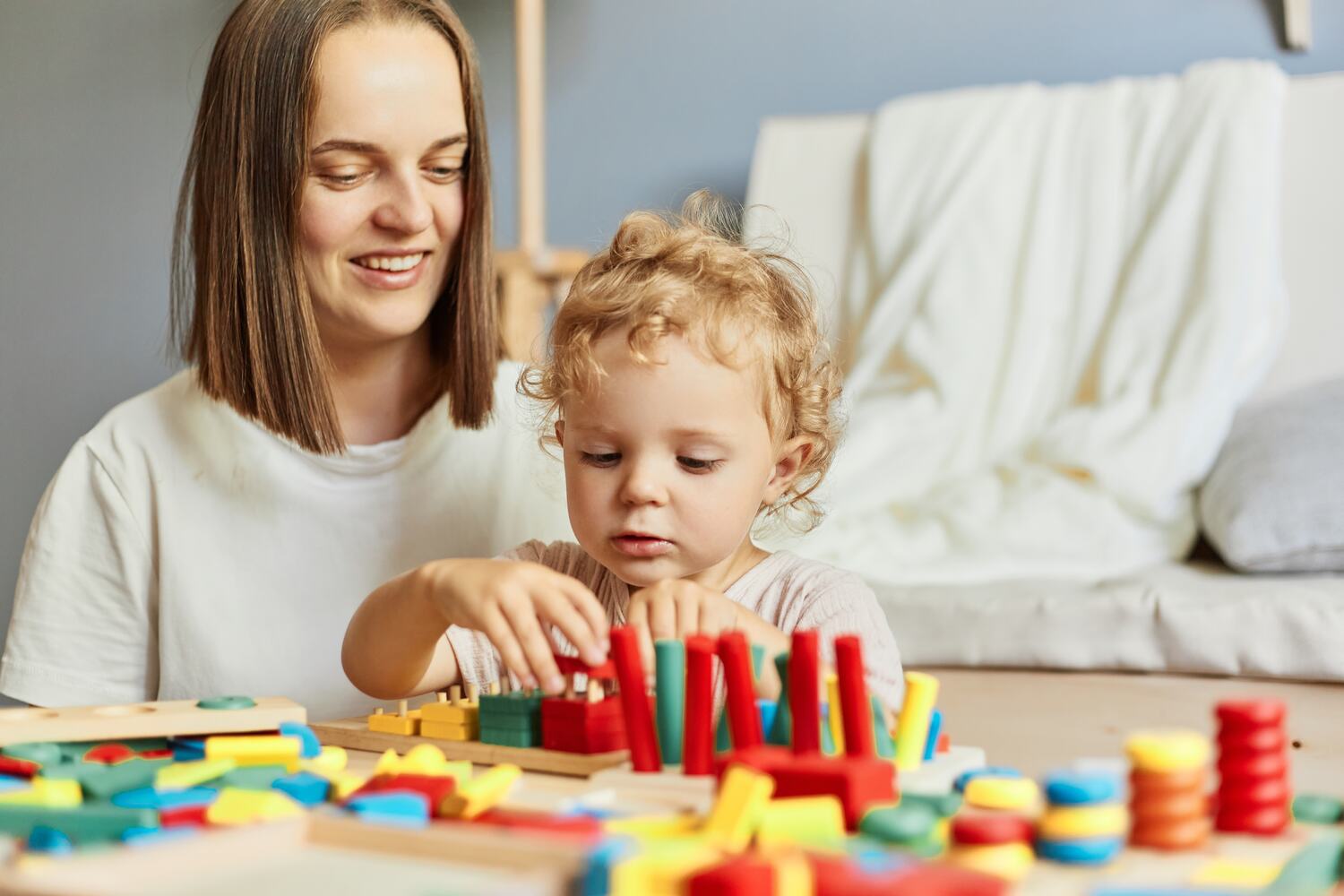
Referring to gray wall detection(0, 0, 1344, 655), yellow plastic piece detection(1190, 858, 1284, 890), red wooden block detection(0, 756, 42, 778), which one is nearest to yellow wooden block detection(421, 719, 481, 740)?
red wooden block detection(0, 756, 42, 778)

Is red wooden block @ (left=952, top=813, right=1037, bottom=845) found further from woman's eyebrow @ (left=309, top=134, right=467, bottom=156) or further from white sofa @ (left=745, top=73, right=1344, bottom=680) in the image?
white sofa @ (left=745, top=73, right=1344, bottom=680)

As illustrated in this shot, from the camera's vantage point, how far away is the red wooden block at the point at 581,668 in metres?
0.75

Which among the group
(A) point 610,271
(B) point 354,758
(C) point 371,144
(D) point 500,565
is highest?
(C) point 371,144

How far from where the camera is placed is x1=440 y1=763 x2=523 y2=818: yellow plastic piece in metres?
0.57

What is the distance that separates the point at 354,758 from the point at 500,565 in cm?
14

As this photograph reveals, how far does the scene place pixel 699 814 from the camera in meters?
0.58

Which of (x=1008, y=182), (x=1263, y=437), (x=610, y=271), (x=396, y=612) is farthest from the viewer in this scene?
(x=1008, y=182)

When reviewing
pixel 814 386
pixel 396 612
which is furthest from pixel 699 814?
pixel 814 386

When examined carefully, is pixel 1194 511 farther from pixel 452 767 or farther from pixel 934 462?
pixel 452 767

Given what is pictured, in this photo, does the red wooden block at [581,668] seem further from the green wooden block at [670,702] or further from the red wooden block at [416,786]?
the red wooden block at [416,786]

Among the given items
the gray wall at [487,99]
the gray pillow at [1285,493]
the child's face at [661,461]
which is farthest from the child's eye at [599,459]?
the gray wall at [487,99]

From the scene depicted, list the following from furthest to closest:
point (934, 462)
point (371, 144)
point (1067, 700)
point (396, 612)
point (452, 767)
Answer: point (934, 462)
point (1067, 700)
point (371, 144)
point (396, 612)
point (452, 767)

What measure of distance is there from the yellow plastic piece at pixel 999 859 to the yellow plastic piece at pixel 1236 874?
6 centimetres

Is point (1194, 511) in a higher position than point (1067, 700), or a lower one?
higher
